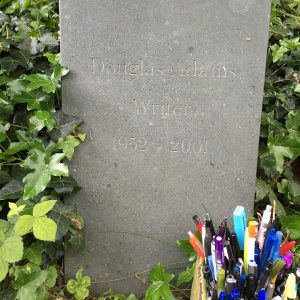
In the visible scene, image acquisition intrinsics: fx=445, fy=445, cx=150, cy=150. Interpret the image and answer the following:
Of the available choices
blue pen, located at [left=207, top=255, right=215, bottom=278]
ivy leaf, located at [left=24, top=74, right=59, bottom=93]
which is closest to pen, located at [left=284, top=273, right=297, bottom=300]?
blue pen, located at [left=207, top=255, right=215, bottom=278]

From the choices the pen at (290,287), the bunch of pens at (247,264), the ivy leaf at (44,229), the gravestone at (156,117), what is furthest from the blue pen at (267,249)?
the ivy leaf at (44,229)

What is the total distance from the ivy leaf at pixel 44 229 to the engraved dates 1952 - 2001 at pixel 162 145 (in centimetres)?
42

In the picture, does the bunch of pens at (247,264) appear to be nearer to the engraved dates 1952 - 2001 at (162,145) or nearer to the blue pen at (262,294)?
the blue pen at (262,294)

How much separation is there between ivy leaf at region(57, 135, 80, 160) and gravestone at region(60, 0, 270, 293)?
7 centimetres

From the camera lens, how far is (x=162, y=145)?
1.69 metres

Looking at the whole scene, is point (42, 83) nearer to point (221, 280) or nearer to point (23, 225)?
point (23, 225)

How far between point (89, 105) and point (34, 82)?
0.22 meters

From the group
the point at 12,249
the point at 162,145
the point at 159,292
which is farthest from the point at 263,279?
the point at 12,249

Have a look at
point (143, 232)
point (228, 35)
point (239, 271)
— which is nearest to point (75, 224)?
point (143, 232)

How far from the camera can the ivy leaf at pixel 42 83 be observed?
1624 mm

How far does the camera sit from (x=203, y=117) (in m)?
1.66

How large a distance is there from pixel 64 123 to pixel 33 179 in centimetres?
24

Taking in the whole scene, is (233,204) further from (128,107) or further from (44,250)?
(44,250)

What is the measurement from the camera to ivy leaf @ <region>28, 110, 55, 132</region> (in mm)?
1627
